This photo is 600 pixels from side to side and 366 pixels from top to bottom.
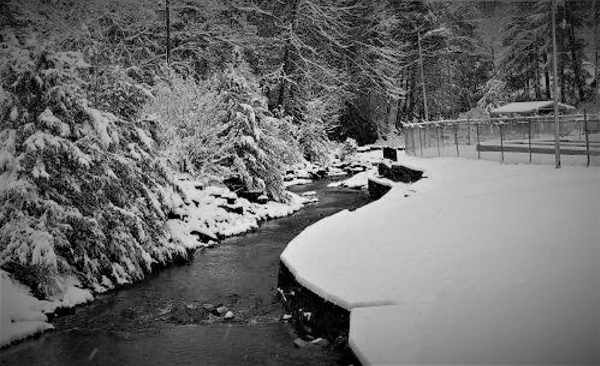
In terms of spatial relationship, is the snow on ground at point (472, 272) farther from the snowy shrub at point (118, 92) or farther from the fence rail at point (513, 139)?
the snowy shrub at point (118, 92)

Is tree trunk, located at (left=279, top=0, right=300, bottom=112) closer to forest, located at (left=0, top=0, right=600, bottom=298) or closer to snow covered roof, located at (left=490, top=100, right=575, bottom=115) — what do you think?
forest, located at (left=0, top=0, right=600, bottom=298)

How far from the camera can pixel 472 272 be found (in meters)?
8.96

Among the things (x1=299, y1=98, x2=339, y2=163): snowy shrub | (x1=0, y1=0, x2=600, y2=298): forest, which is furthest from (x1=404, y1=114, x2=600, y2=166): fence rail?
(x1=299, y1=98, x2=339, y2=163): snowy shrub

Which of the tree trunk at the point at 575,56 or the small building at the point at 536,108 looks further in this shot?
the tree trunk at the point at 575,56

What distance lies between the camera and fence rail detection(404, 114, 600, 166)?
56.9 ft

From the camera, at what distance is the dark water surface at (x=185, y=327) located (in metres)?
8.99

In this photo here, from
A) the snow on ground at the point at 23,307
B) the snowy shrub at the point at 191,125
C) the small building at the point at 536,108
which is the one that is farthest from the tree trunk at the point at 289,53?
the snow on ground at the point at 23,307

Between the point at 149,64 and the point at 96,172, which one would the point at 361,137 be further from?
the point at 96,172

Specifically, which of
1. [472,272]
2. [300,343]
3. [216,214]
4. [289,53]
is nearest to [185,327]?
[300,343]

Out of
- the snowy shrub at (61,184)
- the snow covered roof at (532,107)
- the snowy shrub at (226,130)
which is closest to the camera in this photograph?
the snowy shrub at (61,184)

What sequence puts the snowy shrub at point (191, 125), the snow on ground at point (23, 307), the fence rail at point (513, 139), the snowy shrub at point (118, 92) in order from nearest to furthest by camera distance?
1. the snow on ground at point (23, 307)
2. the snowy shrub at point (118, 92)
3. the fence rail at point (513, 139)
4. the snowy shrub at point (191, 125)

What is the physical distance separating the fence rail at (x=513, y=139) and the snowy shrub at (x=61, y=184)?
1369 cm

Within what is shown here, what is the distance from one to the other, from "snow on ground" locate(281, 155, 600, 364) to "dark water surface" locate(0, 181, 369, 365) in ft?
3.92

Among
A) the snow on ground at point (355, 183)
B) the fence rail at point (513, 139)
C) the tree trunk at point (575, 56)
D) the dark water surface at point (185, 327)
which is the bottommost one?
the dark water surface at point (185, 327)
